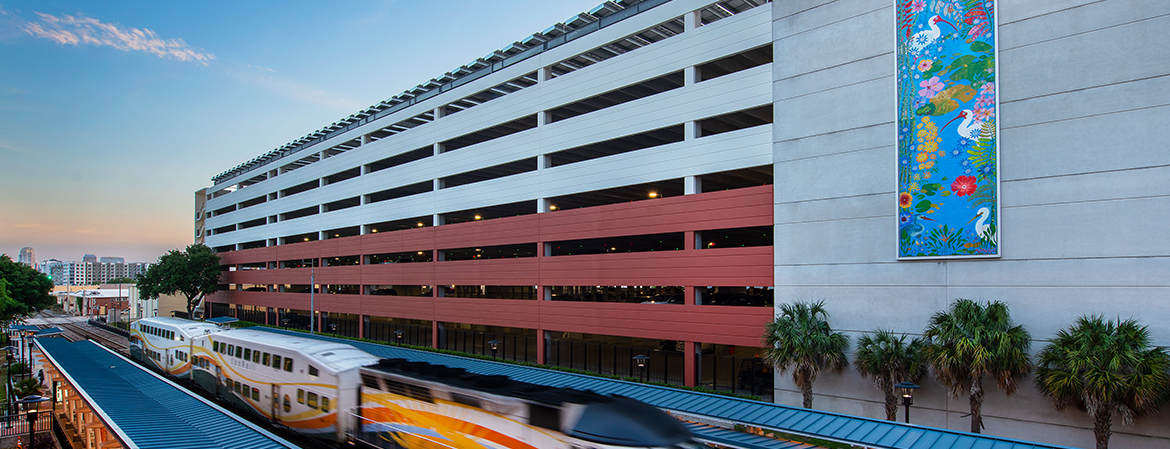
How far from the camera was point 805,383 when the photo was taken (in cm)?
2688

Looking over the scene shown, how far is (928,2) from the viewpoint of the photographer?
2627cm

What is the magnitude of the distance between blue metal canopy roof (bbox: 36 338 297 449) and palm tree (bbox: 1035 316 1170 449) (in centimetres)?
2626

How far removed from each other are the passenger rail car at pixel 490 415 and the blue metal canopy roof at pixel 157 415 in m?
3.49

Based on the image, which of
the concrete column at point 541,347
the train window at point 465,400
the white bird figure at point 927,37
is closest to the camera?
the train window at point 465,400

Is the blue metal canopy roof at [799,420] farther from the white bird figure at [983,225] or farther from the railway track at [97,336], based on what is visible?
the railway track at [97,336]

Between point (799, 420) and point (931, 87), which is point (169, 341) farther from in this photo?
point (931, 87)

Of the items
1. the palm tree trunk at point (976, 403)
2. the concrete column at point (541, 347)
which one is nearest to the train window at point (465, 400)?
the palm tree trunk at point (976, 403)

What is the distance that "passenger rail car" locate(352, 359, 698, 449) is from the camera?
44.8 ft

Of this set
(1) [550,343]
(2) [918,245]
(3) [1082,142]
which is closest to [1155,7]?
(3) [1082,142]

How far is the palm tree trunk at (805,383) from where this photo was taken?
2677 centimetres

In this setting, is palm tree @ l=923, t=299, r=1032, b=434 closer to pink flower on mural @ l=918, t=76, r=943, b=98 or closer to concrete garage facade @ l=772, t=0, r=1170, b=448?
concrete garage facade @ l=772, t=0, r=1170, b=448

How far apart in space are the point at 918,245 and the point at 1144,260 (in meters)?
7.30

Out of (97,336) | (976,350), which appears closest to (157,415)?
(976,350)

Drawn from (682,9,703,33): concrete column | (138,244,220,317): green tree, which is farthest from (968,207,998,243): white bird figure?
(138,244,220,317): green tree
